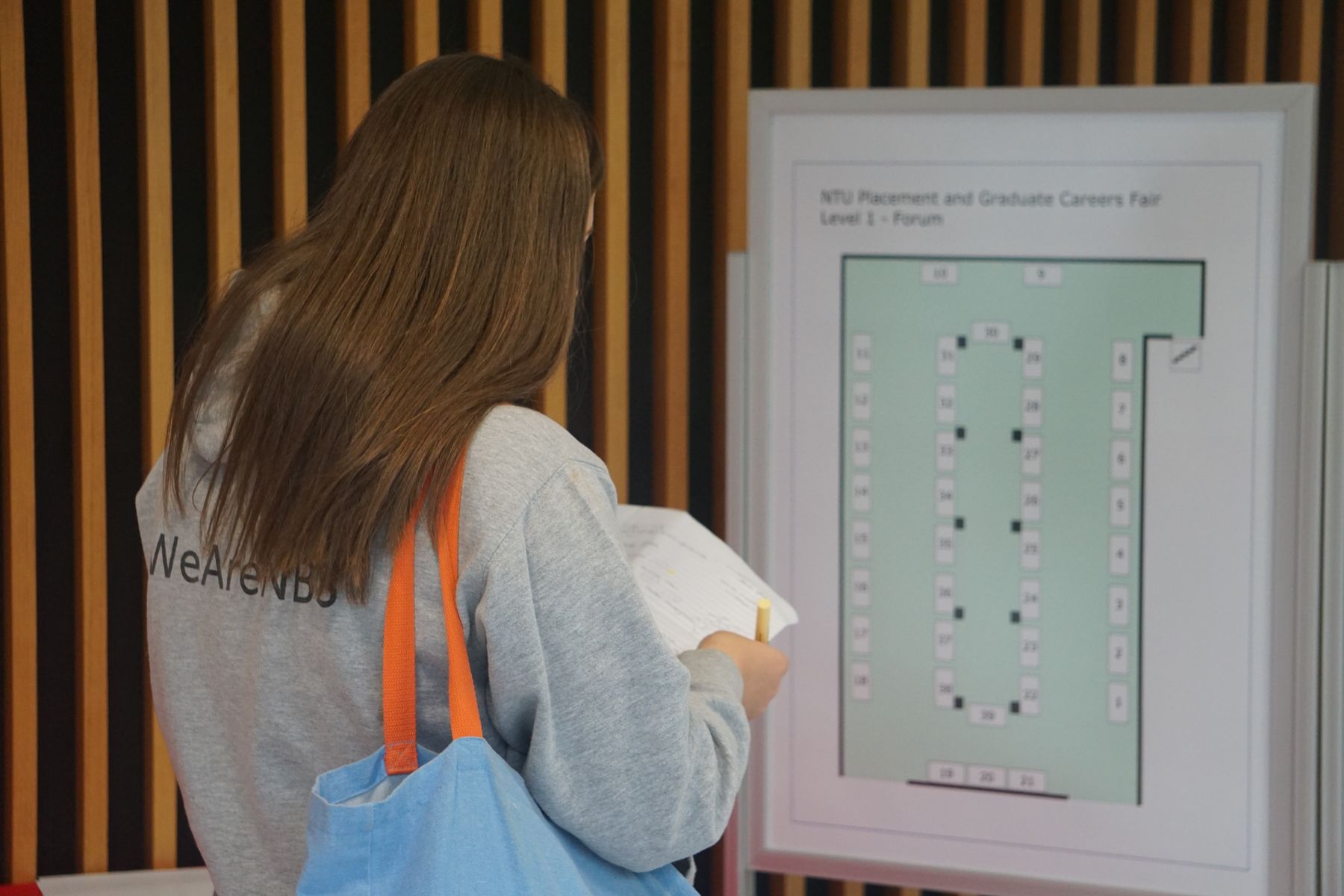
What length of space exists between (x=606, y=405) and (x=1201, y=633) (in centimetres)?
115

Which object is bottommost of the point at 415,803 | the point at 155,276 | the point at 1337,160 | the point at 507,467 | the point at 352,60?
the point at 415,803

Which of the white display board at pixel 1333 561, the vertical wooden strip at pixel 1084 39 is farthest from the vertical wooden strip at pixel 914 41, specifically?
the white display board at pixel 1333 561

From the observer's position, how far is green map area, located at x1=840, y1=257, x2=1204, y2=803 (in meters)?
1.78

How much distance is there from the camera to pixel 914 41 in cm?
232

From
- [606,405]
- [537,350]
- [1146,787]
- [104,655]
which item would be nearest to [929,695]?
[1146,787]

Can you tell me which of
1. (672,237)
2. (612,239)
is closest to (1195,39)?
(672,237)

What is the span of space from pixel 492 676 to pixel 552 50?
1.74m

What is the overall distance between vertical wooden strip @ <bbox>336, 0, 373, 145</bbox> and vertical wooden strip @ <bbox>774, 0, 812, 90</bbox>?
784mm

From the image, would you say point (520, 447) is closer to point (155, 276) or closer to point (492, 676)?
point (492, 676)

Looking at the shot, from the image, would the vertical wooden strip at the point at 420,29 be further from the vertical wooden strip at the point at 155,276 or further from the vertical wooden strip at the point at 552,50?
the vertical wooden strip at the point at 155,276

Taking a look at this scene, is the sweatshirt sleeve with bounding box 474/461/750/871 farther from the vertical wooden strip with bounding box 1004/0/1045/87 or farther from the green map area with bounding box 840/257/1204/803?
the vertical wooden strip with bounding box 1004/0/1045/87

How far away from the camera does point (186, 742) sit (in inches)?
41.0

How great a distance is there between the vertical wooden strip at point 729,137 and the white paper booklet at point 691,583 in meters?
0.94

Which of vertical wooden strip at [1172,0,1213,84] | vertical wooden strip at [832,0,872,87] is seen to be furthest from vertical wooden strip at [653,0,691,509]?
vertical wooden strip at [1172,0,1213,84]
